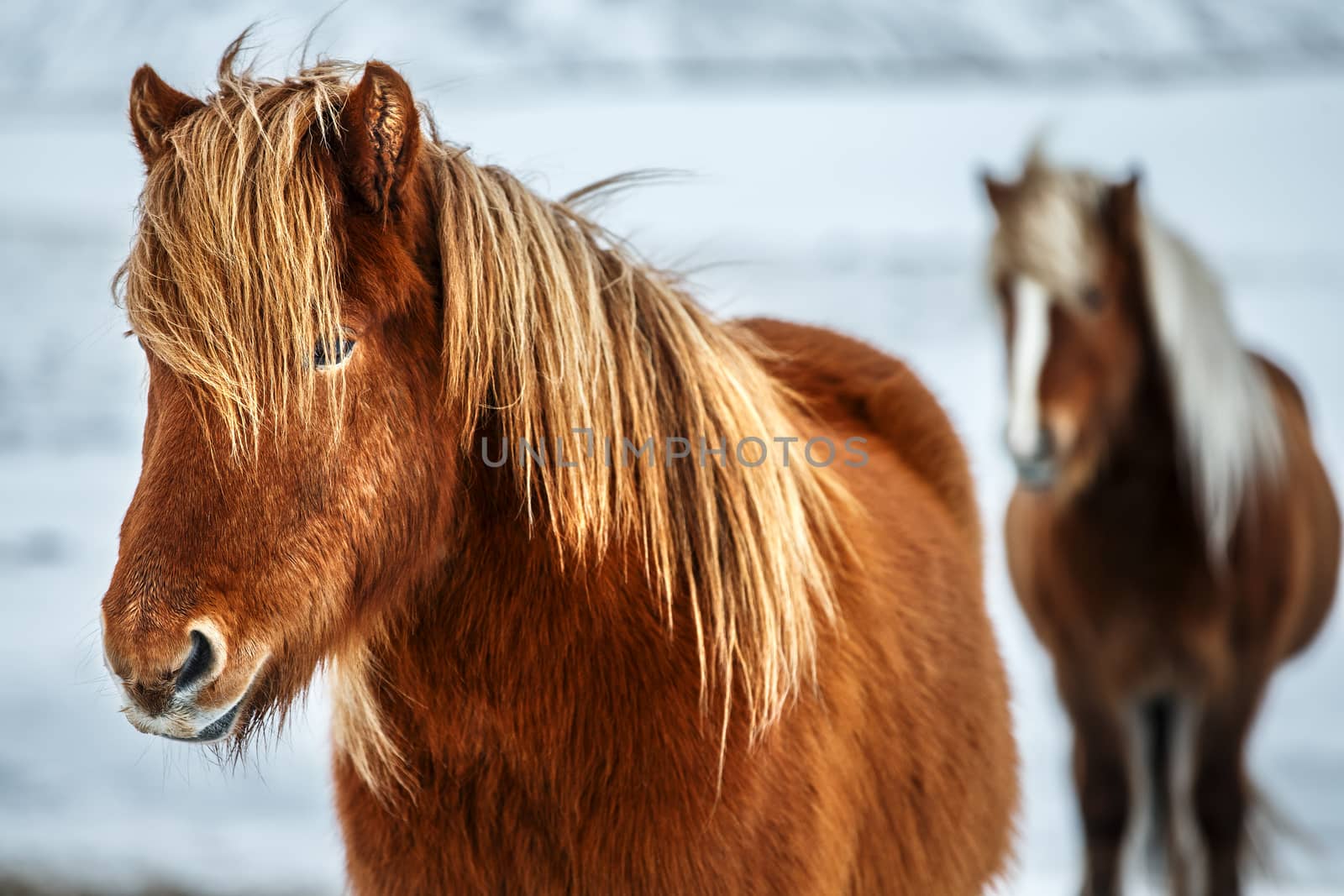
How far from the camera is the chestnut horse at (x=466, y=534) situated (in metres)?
0.75

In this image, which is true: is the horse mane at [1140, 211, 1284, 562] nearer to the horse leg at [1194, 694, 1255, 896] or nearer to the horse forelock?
the horse leg at [1194, 694, 1255, 896]

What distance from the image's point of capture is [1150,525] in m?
1.87

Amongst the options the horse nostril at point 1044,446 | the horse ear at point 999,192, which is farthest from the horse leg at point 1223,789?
the horse ear at point 999,192

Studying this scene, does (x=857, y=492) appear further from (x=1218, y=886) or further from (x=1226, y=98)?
(x=1226, y=98)

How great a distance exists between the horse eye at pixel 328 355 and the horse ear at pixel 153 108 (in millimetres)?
232

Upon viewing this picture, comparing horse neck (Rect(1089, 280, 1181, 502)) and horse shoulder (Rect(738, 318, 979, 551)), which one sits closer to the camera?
horse shoulder (Rect(738, 318, 979, 551))

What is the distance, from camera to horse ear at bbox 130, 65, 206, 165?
86cm

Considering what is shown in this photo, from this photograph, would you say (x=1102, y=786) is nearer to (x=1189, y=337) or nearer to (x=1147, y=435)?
(x=1147, y=435)

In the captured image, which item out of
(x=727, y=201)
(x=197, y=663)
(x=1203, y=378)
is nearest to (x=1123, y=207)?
(x=1203, y=378)

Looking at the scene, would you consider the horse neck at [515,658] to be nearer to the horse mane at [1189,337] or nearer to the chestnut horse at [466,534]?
the chestnut horse at [466,534]

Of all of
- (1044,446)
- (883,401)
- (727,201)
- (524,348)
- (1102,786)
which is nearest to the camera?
(524,348)

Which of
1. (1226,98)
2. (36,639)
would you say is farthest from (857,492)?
(1226,98)

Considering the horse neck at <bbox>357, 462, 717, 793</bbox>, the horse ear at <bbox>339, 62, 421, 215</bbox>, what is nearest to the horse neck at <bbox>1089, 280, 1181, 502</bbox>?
the horse neck at <bbox>357, 462, 717, 793</bbox>

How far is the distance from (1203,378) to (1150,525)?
263mm
